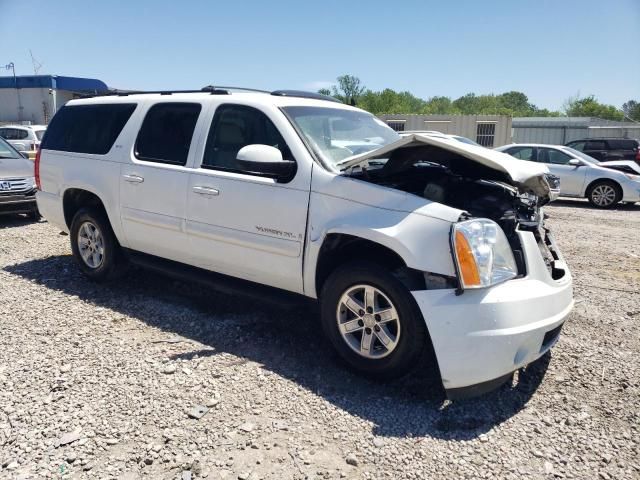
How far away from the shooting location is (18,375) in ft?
11.4

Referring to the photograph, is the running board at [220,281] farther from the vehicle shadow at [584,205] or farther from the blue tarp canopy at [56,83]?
the blue tarp canopy at [56,83]

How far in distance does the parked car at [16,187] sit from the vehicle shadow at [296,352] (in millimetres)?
3321

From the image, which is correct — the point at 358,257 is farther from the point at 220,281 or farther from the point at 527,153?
the point at 527,153

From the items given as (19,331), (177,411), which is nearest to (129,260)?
(19,331)

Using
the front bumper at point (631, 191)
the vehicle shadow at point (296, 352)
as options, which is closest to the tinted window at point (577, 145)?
the front bumper at point (631, 191)

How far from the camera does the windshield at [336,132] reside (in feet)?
12.6

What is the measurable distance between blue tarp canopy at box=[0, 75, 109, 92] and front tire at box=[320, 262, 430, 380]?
3576cm

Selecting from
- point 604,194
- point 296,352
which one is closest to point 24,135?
point 296,352

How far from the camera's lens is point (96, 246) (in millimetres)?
5332

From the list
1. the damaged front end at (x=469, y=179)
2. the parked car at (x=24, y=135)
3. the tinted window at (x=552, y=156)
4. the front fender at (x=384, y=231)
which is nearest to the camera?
the front fender at (x=384, y=231)

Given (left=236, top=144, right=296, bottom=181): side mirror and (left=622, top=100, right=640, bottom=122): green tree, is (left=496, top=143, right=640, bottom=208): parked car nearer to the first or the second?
(left=236, top=144, right=296, bottom=181): side mirror

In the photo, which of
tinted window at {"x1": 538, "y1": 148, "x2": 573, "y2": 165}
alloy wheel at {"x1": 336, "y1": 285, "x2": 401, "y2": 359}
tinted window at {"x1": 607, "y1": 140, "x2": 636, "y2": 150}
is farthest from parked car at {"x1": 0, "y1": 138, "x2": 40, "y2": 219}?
tinted window at {"x1": 607, "y1": 140, "x2": 636, "y2": 150}

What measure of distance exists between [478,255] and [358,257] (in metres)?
0.84

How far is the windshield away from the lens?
3.85m
